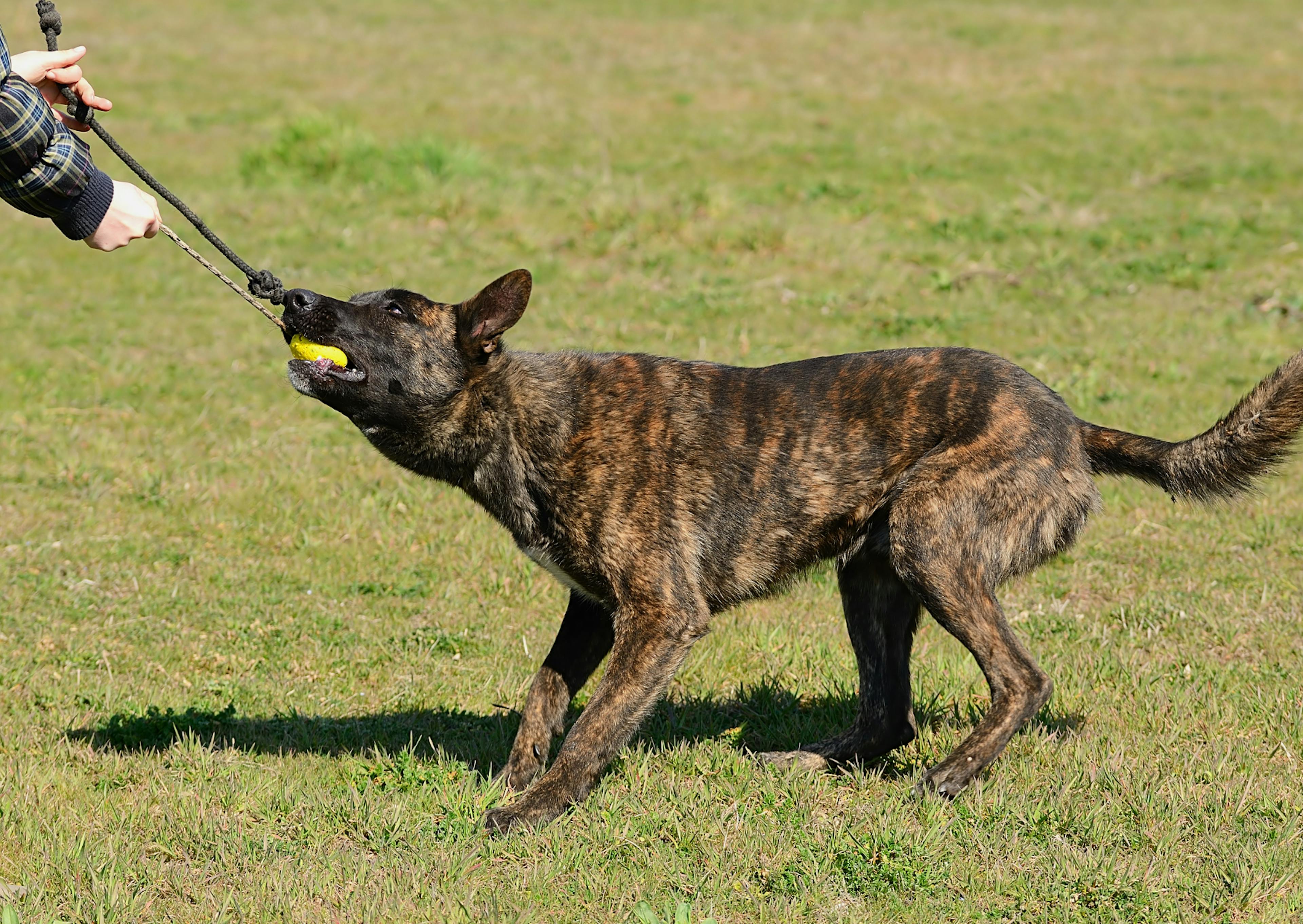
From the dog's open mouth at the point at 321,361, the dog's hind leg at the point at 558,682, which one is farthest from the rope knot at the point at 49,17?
the dog's hind leg at the point at 558,682

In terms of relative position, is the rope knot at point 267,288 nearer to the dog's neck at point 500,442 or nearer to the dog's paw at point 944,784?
the dog's neck at point 500,442

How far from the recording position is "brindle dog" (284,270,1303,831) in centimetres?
479

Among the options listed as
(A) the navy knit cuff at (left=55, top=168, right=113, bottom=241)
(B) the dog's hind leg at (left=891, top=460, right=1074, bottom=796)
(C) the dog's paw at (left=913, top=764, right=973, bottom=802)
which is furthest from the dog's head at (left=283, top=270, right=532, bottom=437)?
(C) the dog's paw at (left=913, top=764, right=973, bottom=802)

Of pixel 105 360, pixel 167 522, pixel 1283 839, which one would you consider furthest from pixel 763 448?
pixel 105 360

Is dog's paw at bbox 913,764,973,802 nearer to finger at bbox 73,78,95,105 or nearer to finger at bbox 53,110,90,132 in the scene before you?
finger at bbox 53,110,90,132

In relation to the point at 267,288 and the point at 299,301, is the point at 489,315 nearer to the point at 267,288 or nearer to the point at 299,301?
the point at 299,301

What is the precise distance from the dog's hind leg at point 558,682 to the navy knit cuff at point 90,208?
2.14m

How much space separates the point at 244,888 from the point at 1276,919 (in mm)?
3038

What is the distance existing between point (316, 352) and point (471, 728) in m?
1.72

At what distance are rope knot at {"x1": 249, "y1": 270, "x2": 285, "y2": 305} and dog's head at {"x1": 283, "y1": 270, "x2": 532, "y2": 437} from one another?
75 mm

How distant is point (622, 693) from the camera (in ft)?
15.6

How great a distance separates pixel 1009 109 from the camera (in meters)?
18.4

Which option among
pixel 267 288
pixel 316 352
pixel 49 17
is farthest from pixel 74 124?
pixel 316 352

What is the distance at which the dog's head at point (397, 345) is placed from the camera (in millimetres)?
4777
